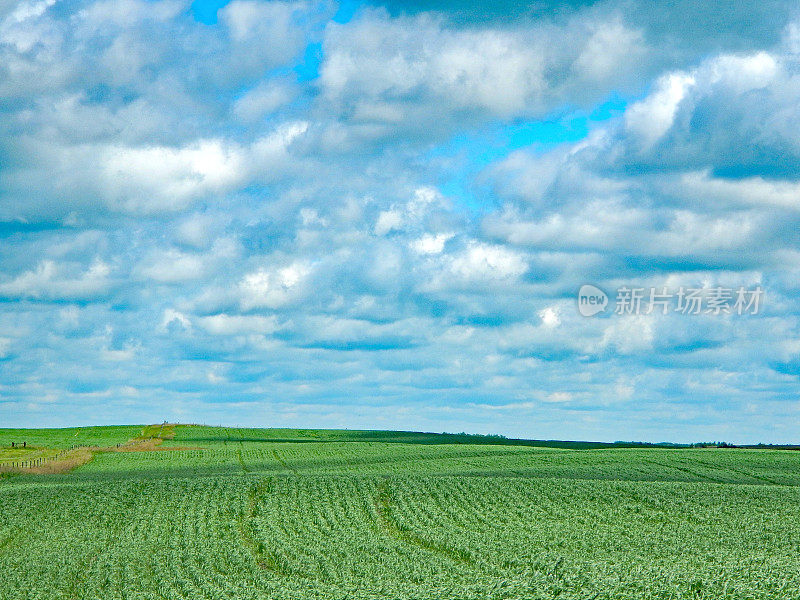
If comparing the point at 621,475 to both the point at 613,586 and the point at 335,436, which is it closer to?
the point at 613,586

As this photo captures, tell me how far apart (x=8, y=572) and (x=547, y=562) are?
22.4 metres

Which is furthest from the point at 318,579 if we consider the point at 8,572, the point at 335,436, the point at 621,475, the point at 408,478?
the point at 335,436

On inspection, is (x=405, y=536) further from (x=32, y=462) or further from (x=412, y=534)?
(x=32, y=462)

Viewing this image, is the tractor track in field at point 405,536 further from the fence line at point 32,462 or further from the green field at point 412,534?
the fence line at point 32,462

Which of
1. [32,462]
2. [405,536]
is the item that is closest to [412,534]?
[405,536]

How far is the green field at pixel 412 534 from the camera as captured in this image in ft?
92.4

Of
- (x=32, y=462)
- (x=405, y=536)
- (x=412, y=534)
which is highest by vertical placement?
(x=32, y=462)

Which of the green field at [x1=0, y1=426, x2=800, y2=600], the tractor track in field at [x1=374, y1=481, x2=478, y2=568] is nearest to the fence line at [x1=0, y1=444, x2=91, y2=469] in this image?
the green field at [x1=0, y1=426, x2=800, y2=600]

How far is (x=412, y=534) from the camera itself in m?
40.6

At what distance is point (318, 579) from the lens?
3162 cm

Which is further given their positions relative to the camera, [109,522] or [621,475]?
[621,475]

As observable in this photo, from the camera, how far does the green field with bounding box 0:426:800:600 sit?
2816 centimetres

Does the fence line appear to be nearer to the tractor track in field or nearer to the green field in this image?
the green field

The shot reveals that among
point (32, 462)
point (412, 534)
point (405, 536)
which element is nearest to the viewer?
point (412, 534)
